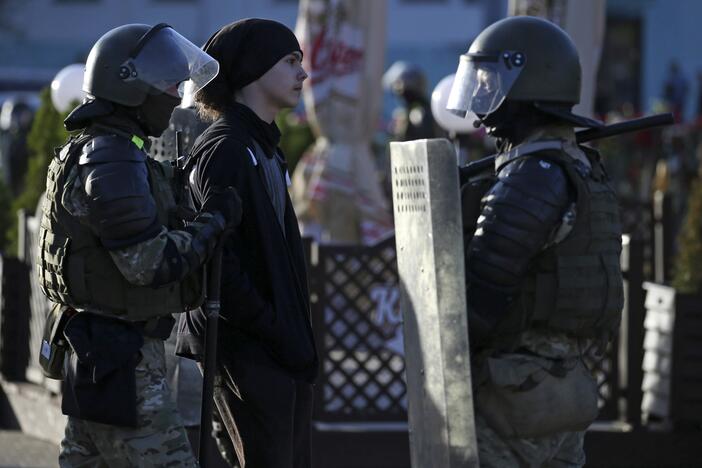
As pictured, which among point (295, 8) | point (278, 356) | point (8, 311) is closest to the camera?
point (278, 356)

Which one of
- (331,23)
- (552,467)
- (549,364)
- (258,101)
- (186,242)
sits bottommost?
(552,467)

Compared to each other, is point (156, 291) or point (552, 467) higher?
point (156, 291)

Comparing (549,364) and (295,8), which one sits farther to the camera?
(295,8)

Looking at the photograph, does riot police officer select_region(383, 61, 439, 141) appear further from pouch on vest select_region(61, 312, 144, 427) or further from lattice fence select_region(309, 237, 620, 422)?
pouch on vest select_region(61, 312, 144, 427)

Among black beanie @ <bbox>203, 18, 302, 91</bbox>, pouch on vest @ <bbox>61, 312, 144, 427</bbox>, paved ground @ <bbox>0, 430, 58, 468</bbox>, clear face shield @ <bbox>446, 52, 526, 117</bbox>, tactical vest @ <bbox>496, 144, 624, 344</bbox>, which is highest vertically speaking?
black beanie @ <bbox>203, 18, 302, 91</bbox>

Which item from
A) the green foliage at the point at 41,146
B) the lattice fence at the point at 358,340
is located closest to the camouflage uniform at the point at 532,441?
the lattice fence at the point at 358,340

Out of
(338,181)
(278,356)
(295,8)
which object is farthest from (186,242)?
(295,8)

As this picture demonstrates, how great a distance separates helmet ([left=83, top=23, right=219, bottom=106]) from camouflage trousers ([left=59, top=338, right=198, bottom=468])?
646 millimetres

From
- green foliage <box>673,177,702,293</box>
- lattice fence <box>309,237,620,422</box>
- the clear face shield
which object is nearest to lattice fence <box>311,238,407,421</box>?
lattice fence <box>309,237,620,422</box>

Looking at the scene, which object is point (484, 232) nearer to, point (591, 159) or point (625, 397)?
point (591, 159)

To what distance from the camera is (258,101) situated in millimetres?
4402

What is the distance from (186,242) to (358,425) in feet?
11.8

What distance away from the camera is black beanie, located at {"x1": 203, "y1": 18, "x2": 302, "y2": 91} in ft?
14.3

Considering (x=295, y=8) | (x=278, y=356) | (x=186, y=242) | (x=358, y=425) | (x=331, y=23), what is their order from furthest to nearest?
(x=295, y=8) → (x=331, y=23) → (x=358, y=425) → (x=278, y=356) → (x=186, y=242)
